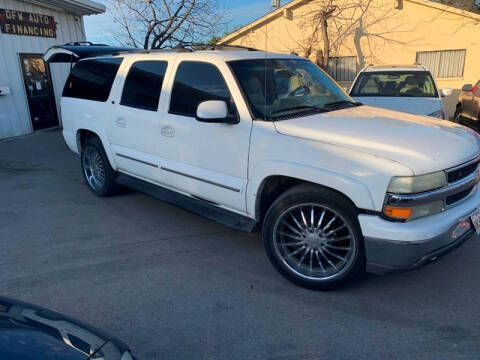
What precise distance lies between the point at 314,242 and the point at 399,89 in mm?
5888

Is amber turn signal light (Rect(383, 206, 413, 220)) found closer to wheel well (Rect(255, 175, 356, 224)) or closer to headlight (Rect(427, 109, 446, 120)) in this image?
wheel well (Rect(255, 175, 356, 224))

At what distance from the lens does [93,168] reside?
19.1ft

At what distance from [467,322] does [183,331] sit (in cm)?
206

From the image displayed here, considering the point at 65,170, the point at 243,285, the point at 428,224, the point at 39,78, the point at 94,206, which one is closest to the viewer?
the point at 428,224

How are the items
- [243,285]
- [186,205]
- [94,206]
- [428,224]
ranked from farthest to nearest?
[94,206] < [186,205] < [243,285] < [428,224]

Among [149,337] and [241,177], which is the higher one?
[241,177]

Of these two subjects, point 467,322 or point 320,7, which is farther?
point 320,7

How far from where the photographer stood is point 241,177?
140 inches

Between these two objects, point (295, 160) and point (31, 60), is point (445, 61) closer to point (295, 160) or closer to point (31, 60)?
point (31, 60)

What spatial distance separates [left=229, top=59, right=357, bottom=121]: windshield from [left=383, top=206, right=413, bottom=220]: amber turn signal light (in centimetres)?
122

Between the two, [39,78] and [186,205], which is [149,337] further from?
[39,78]

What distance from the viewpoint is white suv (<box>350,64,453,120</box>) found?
7.27m

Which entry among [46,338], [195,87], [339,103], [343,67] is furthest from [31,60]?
[343,67]

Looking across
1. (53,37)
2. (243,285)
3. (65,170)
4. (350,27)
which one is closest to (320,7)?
(350,27)
